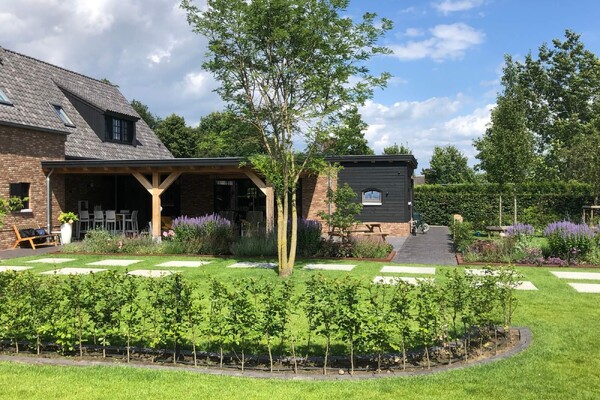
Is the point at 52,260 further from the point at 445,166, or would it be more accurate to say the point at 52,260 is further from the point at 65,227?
the point at 445,166

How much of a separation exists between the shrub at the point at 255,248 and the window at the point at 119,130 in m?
11.5

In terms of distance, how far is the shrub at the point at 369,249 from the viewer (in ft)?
45.3

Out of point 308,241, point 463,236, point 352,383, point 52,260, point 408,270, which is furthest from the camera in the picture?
point 463,236

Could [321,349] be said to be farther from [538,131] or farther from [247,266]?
[538,131]

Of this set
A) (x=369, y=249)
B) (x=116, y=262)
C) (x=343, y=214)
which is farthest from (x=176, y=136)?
(x=369, y=249)

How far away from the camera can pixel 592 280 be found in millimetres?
9977

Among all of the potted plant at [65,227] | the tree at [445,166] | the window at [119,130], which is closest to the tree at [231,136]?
the potted plant at [65,227]

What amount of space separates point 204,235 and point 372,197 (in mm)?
8960

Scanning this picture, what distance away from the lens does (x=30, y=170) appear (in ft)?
56.1

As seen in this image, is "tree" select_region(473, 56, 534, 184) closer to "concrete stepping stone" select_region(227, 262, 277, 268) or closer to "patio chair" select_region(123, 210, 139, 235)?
"concrete stepping stone" select_region(227, 262, 277, 268)

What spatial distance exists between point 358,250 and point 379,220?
25.4 ft

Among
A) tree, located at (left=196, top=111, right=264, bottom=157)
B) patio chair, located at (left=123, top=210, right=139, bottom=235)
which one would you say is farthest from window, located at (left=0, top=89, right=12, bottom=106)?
tree, located at (left=196, top=111, right=264, bottom=157)

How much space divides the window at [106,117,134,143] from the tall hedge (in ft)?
51.2

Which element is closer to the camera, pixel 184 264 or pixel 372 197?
pixel 184 264
